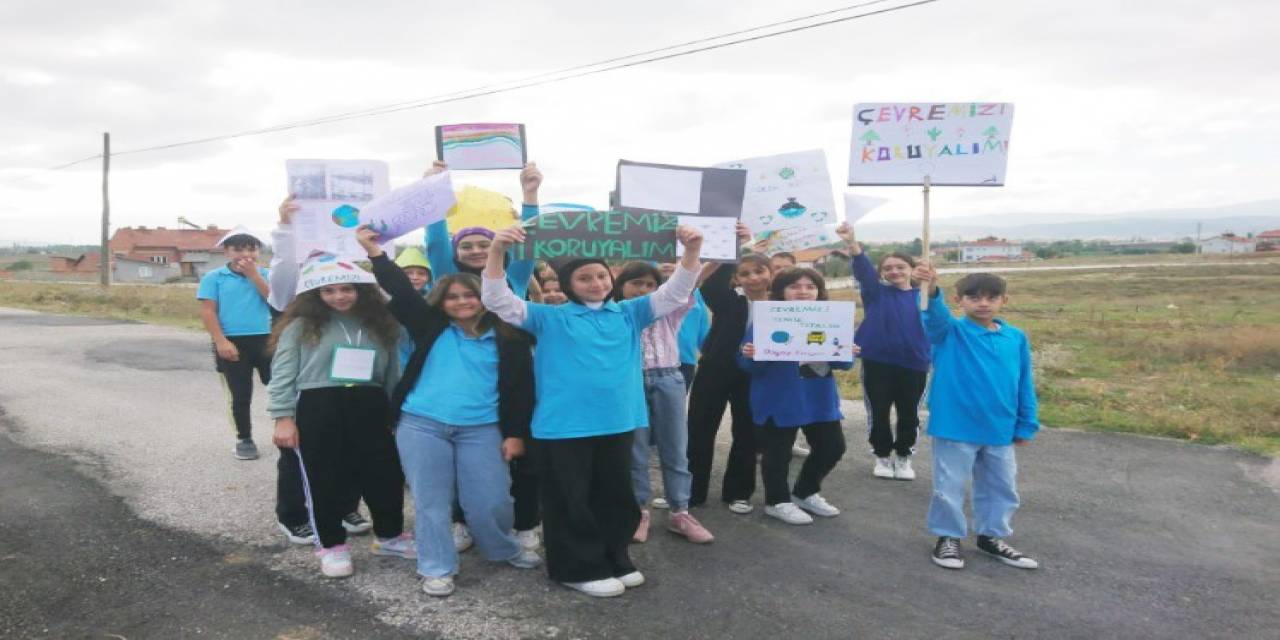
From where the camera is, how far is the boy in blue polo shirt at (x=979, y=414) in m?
4.52

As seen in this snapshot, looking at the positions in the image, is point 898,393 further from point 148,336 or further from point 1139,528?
point 148,336

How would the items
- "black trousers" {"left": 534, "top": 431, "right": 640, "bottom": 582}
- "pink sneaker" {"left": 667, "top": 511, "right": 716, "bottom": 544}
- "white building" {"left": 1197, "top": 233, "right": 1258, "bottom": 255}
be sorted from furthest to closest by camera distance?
"white building" {"left": 1197, "top": 233, "right": 1258, "bottom": 255} < "pink sneaker" {"left": 667, "top": 511, "right": 716, "bottom": 544} < "black trousers" {"left": 534, "top": 431, "right": 640, "bottom": 582}

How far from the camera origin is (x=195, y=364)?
12.0 meters

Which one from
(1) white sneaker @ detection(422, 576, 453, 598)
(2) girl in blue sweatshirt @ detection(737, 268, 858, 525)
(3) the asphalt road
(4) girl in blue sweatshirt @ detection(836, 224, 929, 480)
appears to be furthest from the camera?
(4) girl in blue sweatshirt @ detection(836, 224, 929, 480)

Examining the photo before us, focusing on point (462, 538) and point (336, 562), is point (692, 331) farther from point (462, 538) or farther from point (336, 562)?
point (336, 562)

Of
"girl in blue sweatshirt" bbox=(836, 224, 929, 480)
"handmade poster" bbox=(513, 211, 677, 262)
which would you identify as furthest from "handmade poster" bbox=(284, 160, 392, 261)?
"girl in blue sweatshirt" bbox=(836, 224, 929, 480)

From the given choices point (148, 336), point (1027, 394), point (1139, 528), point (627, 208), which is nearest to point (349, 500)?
point (627, 208)

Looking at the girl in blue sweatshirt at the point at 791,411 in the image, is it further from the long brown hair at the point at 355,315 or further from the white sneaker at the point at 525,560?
the long brown hair at the point at 355,315

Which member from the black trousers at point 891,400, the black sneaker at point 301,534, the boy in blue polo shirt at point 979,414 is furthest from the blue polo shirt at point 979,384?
the black sneaker at point 301,534

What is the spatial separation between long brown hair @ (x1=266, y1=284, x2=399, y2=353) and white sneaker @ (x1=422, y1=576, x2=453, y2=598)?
4.15 feet

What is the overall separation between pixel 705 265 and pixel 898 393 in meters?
2.14

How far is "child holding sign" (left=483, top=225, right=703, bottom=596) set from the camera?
161 inches

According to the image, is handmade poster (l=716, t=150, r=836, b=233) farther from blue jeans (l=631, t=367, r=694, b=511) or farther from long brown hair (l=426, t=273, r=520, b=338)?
long brown hair (l=426, t=273, r=520, b=338)

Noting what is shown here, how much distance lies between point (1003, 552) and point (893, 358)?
177cm
